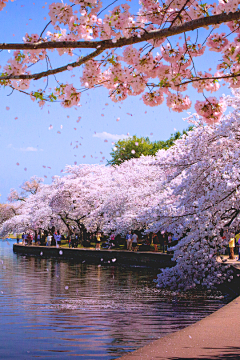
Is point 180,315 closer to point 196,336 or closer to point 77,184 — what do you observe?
point 196,336

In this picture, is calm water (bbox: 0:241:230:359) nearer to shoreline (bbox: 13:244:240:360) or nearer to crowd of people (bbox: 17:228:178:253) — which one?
shoreline (bbox: 13:244:240:360)

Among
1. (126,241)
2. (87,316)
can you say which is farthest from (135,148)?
(87,316)

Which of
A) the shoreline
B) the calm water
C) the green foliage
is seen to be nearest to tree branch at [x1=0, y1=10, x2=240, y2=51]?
the shoreline

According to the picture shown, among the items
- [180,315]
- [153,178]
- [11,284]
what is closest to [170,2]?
[180,315]

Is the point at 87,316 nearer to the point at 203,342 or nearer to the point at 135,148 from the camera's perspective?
the point at 203,342

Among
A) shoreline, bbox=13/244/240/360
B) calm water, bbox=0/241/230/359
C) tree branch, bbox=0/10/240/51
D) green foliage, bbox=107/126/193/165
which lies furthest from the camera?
green foliage, bbox=107/126/193/165

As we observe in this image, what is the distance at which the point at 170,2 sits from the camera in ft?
19.9

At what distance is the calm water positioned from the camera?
24.7ft

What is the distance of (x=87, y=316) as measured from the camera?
10.4m

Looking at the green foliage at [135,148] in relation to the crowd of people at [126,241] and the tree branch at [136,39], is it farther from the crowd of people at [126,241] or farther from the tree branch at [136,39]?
the tree branch at [136,39]

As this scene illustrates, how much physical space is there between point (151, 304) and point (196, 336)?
21.4ft

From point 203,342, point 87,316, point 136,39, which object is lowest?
point 87,316

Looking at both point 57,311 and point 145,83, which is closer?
point 145,83

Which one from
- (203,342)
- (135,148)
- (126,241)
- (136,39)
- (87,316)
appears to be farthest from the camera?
(135,148)
